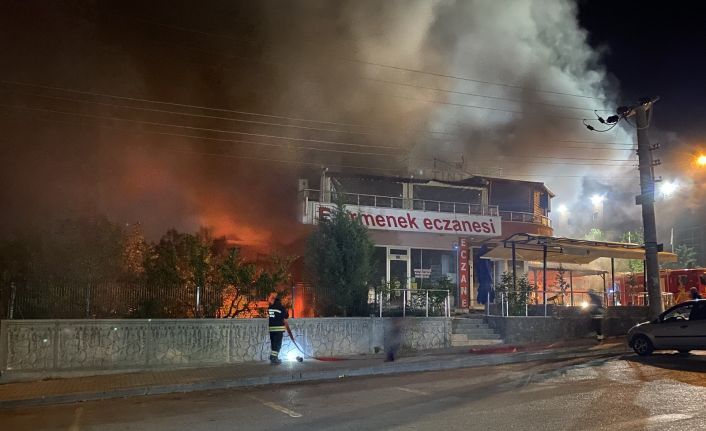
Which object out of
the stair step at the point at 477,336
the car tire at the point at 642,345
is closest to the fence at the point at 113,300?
the stair step at the point at 477,336

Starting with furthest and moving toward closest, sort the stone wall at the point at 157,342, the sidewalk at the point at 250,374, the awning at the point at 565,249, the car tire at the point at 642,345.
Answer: the awning at the point at 565,249, the car tire at the point at 642,345, the stone wall at the point at 157,342, the sidewalk at the point at 250,374

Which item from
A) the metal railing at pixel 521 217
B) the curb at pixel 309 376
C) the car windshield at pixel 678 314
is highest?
the metal railing at pixel 521 217

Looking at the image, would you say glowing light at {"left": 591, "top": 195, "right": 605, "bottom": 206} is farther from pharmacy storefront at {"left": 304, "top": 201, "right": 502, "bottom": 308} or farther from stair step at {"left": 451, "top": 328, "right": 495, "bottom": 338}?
stair step at {"left": 451, "top": 328, "right": 495, "bottom": 338}

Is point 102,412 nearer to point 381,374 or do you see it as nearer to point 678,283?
point 381,374

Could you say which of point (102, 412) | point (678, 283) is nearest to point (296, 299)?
point (102, 412)

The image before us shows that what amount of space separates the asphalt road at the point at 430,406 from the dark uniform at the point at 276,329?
2089 mm

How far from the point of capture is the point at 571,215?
4641 cm

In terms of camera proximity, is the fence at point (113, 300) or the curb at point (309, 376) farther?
the fence at point (113, 300)

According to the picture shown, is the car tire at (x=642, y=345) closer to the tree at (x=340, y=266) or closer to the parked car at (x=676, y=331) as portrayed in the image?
the parked car at (x=676, y=331)

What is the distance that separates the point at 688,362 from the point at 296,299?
8.54 m

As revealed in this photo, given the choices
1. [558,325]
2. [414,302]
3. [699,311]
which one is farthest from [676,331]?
[414,302]

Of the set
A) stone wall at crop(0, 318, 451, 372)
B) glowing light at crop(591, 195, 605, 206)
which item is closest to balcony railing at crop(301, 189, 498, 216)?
stone wall at crop(0, 318, 451, 372)

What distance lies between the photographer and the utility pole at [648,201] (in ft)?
46.9

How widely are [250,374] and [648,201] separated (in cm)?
1147
